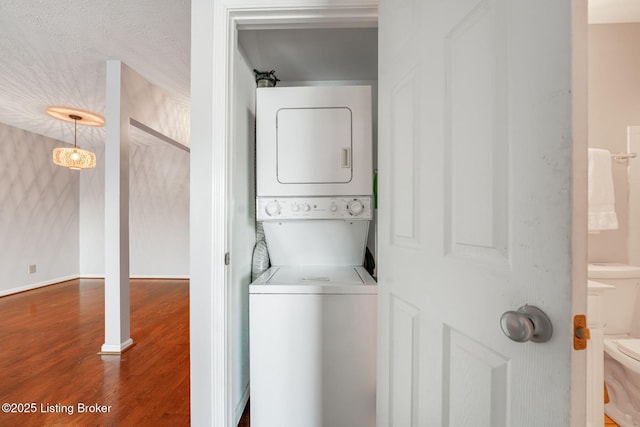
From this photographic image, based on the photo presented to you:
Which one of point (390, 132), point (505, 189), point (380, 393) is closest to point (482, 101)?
point (505, 189)

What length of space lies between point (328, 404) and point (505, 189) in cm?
138

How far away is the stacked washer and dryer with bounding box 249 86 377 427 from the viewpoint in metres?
1.42

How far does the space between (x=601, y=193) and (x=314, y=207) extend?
1.72 meters

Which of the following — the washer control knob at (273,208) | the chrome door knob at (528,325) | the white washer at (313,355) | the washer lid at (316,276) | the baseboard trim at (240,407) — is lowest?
the baseboard trim at (240,407)

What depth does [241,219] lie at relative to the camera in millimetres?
1648

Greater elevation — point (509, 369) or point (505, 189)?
point (505, 189)

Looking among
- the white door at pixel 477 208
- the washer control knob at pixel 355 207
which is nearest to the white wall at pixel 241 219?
the washer control knob at pixel 355 207

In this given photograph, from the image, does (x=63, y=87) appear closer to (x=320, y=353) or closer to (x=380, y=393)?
(x=320, y=353)

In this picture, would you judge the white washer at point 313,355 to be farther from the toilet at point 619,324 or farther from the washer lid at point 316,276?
the toilet at point 619,324

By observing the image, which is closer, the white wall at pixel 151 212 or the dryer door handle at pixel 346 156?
the dryer door handle at pixel 346 156

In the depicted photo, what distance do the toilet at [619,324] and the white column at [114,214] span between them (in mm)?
3635

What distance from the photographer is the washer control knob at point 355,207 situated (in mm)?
1719

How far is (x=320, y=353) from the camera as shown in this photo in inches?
56.0

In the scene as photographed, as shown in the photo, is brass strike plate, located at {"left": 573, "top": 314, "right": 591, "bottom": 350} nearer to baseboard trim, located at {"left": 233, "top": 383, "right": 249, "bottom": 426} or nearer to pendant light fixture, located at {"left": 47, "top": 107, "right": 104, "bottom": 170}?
baseboard trim, located at {"left": 233, "top": 383, "right": 249, "bottom": 426}
